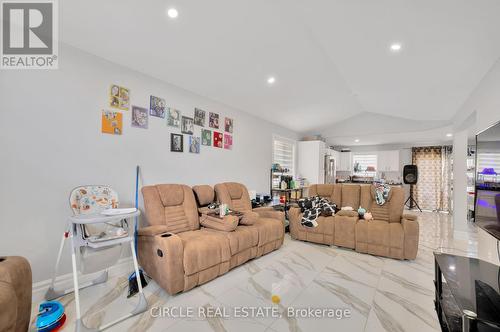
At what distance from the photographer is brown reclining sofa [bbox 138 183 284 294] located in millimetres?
2186

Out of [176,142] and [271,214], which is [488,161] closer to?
[271,214]

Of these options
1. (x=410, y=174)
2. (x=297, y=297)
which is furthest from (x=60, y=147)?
(x=410, y=174)

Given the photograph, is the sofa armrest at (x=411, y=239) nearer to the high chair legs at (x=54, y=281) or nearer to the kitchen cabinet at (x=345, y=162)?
the high chair legs at (x=54, y=281)

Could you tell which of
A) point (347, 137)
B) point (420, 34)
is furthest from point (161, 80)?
point (347, 137)

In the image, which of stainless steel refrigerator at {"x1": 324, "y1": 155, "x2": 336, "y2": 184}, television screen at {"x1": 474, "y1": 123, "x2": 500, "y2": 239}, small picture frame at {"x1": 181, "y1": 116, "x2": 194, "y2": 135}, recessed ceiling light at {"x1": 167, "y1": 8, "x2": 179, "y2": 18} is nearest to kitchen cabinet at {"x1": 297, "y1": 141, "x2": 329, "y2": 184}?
stainless steel refrigerator at {"x1": 324, "y1": 155, "x2": 336, "y2": 184}

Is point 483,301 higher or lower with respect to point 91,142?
lower

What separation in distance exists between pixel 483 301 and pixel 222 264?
2.10m

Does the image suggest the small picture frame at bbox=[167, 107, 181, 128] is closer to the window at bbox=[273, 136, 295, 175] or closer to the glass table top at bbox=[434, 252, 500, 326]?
the window at bbox=[273, 136, 295, 175]

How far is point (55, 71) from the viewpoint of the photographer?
2.21 meters

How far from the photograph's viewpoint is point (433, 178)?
7.30 metres

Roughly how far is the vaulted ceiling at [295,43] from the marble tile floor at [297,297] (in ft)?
8.33

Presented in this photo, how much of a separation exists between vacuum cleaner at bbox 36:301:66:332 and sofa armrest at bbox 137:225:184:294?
0.75 meters

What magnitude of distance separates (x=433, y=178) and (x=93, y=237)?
358 inches

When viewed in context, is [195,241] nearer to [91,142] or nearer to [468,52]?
[91,142]
